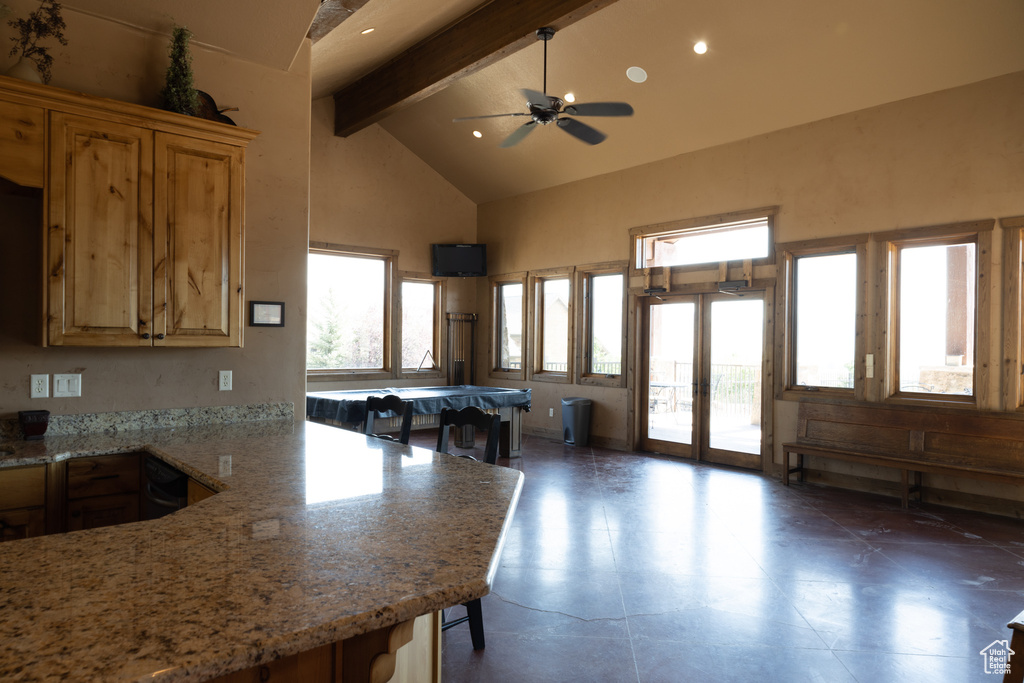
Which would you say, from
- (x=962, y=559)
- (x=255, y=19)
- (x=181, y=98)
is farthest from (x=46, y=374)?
(x=962, y=559)

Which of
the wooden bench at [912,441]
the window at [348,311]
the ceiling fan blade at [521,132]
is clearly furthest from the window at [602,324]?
the window at [348,311]

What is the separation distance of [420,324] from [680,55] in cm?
533

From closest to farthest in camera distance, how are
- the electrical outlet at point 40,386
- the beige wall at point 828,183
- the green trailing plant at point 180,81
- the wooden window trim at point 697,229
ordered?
the electrical outlet at point 40,386, the green trailing plant at point 180,81, the beige wall at point 828,183, the wooden window trim at point 697,229

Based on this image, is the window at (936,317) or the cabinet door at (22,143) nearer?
the cabinet door at (22,143)

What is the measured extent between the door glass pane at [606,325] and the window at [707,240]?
58 centimetres

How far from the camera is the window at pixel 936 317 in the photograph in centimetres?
521

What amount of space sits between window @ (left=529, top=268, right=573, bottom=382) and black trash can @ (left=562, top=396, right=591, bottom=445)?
554 mm

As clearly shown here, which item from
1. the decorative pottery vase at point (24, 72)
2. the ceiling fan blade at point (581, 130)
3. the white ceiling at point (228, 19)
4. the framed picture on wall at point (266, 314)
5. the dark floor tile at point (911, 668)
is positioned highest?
the ceiling fan blade at point (581, 130)

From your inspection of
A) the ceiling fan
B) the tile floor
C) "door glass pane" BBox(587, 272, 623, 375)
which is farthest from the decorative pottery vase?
"door glass pane" BBox(587, 272, 623, 375)

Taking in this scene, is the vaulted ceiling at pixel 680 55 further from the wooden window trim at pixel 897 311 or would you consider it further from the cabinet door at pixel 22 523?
→ the cabinet door at pixel 22 523

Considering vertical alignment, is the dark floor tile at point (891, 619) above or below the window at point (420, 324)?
→ below

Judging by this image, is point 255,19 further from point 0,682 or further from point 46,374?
point 0,682

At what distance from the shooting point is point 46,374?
2826 millimetres

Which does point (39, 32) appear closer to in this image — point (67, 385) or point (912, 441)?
point (67, 385)
